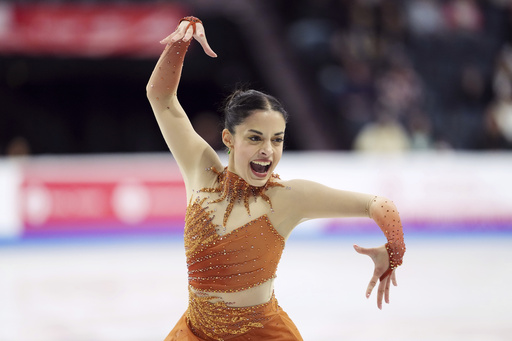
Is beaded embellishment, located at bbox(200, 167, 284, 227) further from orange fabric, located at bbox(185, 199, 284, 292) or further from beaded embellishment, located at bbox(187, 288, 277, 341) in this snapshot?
beaded embellishment, located at bbox(187, 288, 277, 341)

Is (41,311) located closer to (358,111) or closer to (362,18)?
(358,111)

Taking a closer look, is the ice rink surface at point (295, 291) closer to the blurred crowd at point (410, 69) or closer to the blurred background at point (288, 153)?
the blurred background at point (288, 153)

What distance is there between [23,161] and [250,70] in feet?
17.4

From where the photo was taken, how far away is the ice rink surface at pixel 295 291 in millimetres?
4766

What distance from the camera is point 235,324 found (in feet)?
8.51

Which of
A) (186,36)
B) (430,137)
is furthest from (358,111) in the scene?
(186,36)

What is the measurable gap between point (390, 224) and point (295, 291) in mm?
3586

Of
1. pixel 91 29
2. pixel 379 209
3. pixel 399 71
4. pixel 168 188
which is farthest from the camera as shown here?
pixel 399 71

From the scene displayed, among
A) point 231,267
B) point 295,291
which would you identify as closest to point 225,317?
point 231,267

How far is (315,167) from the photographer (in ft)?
30.0

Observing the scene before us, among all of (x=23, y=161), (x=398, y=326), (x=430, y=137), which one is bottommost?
(x=398, y=326)

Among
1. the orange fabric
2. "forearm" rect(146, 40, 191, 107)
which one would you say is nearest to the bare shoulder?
the orange fabric

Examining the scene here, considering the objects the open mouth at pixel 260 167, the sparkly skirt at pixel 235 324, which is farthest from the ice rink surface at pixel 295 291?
the open mouth at pixel 260 167

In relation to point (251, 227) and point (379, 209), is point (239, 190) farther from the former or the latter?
point (379, 209)
